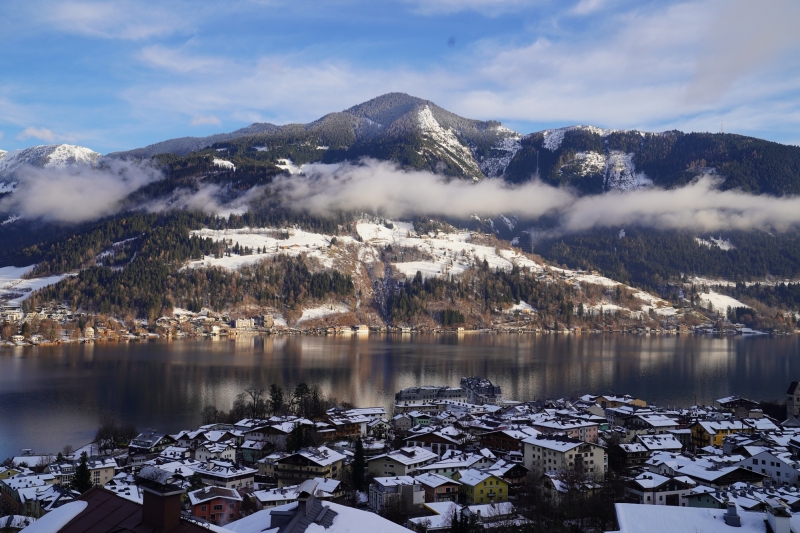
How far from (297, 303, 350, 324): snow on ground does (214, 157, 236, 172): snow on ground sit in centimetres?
4757

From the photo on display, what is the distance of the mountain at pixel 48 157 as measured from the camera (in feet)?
543

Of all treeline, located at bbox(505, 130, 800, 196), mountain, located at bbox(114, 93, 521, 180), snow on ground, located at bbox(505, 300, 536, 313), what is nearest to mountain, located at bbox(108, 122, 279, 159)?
mountain, located at bbox(114, 93, 521, 180)

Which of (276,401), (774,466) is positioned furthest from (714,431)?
(276,401)

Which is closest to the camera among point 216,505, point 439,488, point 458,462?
point 216,505

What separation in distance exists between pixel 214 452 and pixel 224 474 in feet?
12.3

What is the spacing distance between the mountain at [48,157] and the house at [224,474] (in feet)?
510

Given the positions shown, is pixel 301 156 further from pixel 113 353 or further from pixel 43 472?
pixel 43 472

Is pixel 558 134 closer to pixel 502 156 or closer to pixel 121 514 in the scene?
pixel 502 156

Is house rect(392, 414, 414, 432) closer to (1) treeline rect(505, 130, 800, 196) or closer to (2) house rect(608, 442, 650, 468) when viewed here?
(2) house rect(608, 442, 650, 468)

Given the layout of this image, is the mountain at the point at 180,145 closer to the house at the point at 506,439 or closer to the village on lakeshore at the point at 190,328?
the village on lakeshore at the point at 190,328

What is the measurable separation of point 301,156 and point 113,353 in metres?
92.5

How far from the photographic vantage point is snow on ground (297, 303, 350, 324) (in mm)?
84250

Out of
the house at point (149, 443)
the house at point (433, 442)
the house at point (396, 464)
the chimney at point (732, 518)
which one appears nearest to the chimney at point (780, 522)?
the chimney at point (732, 518)

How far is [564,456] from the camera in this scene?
20812 mm
